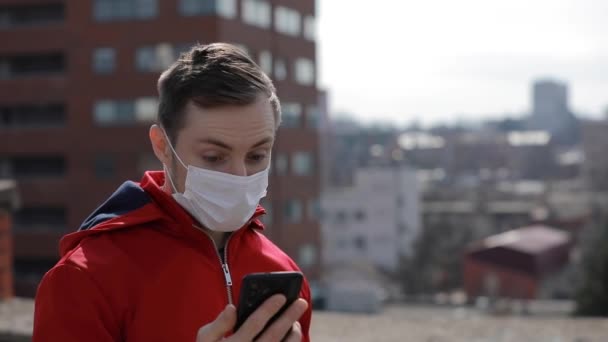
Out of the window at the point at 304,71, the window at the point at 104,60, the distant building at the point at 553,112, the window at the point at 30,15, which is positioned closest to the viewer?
the window at the point at 104,60

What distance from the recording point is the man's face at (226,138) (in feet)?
7.39

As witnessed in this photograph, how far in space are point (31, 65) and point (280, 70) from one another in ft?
38.6

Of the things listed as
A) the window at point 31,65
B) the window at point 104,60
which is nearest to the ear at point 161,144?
the window at point 104,60

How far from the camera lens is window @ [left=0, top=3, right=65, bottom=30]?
1719 inches

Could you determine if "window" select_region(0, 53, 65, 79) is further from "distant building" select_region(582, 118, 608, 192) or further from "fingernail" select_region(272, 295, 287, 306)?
"distant building" select_region(582, 118, 608, 192)

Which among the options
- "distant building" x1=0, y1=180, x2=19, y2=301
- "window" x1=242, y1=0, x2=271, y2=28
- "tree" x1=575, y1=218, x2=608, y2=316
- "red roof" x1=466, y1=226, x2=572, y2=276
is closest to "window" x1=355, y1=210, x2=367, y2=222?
"red roof" x1=466, y1=226, x2=572, y2=276

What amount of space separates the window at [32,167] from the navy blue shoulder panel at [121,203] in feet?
141

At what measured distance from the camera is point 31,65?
44.5 m

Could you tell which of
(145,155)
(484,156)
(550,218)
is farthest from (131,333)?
(484,156)

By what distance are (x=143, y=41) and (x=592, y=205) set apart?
4423cm

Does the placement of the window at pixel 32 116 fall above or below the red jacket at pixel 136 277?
below

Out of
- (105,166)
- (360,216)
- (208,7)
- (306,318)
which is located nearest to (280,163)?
(105,166)

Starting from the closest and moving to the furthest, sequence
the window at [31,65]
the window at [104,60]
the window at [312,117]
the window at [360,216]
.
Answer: the window at [104,60], the window at [31,65], the window at [312,117], the window at [360,216]

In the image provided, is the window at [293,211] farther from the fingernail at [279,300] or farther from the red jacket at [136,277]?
the fingernail at [279,300]
